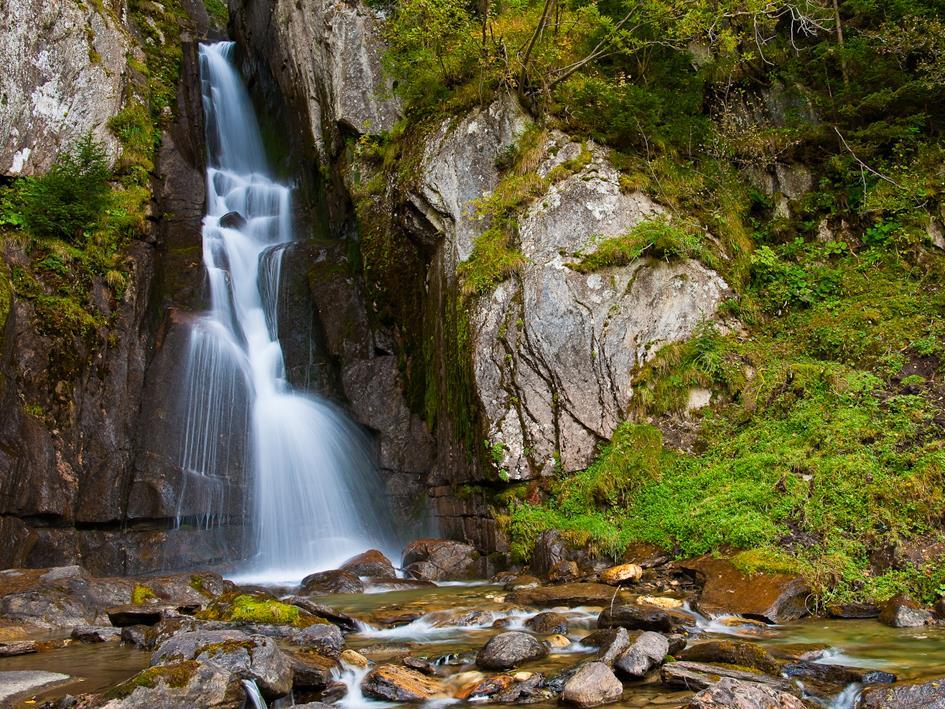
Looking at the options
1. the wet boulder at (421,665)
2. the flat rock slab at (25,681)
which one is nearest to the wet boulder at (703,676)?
the wet boulder at (421,665)

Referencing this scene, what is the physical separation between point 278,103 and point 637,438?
1576 centimetres

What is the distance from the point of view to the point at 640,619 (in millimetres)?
5910

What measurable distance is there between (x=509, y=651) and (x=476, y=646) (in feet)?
2.30

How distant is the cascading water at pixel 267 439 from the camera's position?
11578 millimetres

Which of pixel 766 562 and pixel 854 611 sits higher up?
pixel 766 562

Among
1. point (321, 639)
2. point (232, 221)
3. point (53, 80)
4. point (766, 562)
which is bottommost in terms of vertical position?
point (321, 639)

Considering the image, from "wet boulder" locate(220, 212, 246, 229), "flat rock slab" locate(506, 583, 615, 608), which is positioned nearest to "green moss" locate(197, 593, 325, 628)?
"flat rock slab" locate(506, 583, 615, 608)

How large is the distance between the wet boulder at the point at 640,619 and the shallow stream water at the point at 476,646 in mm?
241

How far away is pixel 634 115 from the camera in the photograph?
12.5 meters

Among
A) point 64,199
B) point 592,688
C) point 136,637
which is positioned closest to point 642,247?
point 592,688

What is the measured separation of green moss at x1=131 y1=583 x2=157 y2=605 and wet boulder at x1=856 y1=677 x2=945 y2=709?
23.4 ft

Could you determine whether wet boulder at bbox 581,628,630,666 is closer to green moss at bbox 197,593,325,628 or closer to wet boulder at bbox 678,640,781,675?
wet boulder at bbox 678,640,781,675

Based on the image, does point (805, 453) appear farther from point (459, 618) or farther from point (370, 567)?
point (370, 567)

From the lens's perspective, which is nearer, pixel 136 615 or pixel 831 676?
pixel 831 676
